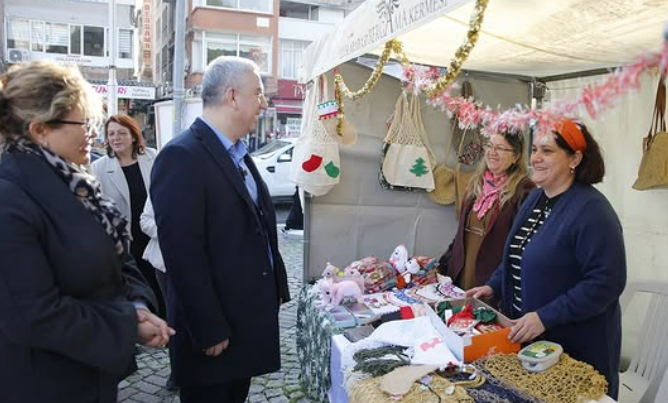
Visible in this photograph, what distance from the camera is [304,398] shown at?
10.2ft

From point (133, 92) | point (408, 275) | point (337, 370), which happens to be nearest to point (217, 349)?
point (337, 370)

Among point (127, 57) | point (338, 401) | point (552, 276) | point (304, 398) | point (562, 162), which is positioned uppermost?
point (127, 57)

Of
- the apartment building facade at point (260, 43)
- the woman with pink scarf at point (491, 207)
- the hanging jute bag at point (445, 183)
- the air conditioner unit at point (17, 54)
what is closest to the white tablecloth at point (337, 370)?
the woman with pink scarf at point (491, 207)

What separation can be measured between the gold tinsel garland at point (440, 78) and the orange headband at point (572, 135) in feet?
1.54

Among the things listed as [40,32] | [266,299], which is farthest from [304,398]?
[40,32]

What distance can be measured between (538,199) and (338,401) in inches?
50.2

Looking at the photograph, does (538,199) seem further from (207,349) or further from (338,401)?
(207,349)

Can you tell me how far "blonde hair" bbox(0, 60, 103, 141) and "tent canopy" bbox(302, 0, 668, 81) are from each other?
116 centimetres

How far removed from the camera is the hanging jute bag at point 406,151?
3725 millimetres

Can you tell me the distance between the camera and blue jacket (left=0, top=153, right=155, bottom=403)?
1258mm

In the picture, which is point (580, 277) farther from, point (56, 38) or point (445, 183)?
point (56, 38)

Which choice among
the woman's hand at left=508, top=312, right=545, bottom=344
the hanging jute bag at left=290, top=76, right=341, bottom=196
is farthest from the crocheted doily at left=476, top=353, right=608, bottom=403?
the hanging jute bag at left=290, top=76, right=341, bottom=196

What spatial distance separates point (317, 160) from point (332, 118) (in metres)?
0.33

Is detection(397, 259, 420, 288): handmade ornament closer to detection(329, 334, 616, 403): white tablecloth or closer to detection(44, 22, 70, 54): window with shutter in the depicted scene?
detection(329, 334, 616, 403): white tablecloth
